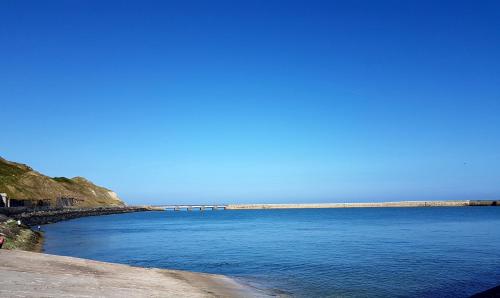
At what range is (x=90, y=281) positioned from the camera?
1659cm

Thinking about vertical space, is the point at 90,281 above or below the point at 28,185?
below

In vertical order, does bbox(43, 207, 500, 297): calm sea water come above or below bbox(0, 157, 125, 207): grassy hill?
below

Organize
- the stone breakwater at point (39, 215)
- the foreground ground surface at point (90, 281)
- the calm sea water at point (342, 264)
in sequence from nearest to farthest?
the foreground ground surface at point (90, 281) < the calm sea water at point (342, 264) < the stone breakwater at point (39, 215)

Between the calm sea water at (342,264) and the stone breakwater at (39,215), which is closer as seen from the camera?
the calm sea water at (342,264)

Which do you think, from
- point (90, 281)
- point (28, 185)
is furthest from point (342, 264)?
point (28, 185)

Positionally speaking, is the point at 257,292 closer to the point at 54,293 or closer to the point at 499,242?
the point at 54,293

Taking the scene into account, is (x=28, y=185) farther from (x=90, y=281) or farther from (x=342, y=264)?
(x=90, y=281)

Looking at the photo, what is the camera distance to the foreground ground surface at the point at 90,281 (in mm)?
13906

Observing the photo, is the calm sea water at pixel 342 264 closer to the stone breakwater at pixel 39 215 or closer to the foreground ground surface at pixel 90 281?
the foreground ground surface at pixel 90 281

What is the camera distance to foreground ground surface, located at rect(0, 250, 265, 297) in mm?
13906

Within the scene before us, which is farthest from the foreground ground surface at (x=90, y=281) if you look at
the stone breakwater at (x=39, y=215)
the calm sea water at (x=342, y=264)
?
the stone breakwater at (x=39, y=215)

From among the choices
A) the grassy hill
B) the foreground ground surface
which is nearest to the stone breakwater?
the grassy hill

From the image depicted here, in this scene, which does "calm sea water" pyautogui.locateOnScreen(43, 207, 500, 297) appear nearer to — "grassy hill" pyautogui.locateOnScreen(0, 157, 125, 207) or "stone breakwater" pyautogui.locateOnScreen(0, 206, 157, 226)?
"stone breakwater" pyautogui.locateOnScreen(0, 206, 157, 226)

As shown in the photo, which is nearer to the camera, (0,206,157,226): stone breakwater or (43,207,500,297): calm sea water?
(43,207,500,297): calm sea water
